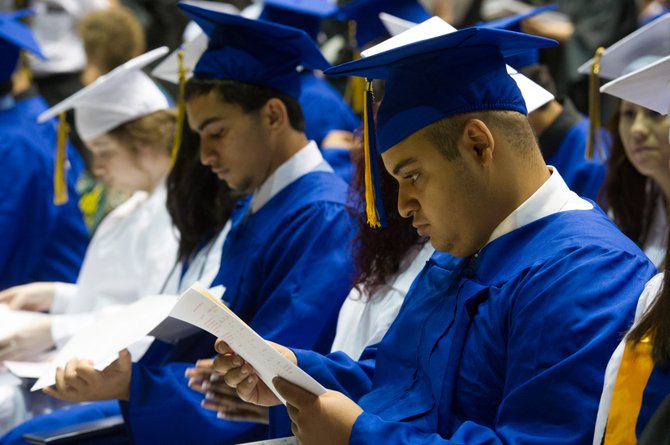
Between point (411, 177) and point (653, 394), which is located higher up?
point (411, 177)

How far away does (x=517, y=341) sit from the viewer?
5.72 feet

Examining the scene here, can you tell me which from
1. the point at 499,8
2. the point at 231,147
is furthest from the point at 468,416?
the point at 499,8

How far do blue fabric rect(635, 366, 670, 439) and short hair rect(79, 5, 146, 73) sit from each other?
3.92m

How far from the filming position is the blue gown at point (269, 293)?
262 cm

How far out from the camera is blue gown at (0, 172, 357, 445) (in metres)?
2.62

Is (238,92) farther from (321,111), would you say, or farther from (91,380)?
(321,111)

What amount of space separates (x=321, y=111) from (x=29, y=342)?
1.62 meters

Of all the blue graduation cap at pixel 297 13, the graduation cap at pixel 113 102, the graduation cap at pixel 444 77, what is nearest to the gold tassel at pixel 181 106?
the graduation cap at pixel 113 102

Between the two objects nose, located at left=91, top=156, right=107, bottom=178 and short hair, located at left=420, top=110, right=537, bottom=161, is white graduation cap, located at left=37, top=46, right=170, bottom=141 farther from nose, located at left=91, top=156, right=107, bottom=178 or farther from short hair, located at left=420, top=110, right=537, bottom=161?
short hair, located at left=420, top=110, right=537, bottom=161

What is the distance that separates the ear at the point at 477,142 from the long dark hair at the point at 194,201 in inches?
62.2

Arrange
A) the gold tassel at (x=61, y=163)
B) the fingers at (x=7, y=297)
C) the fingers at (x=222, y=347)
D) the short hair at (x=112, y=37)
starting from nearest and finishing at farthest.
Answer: the fingers at (x=222, y=347), the fingers at (x=7, y=297), the gold tassel at (x=61, y=163), the short hair at (x=112, y=37)

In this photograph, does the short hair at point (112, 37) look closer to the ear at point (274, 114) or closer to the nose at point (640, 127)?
the ear at point (274, 114)

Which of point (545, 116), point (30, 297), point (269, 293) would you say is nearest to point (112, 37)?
point (30, 297)

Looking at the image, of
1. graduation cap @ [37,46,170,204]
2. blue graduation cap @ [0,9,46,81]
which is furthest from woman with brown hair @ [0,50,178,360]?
blue graduation cap @ [0,9,46,81]
